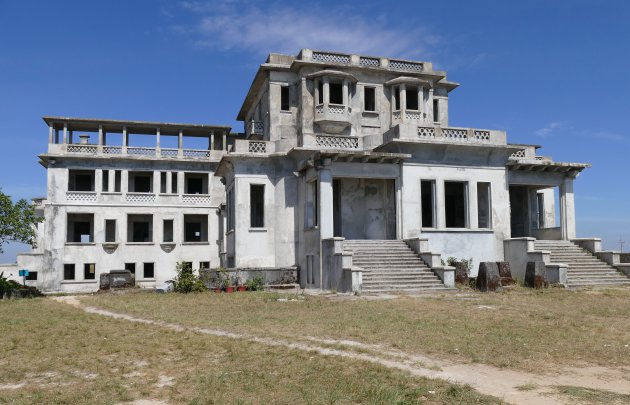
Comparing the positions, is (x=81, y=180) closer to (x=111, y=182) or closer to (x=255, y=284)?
(x=111, y=182)

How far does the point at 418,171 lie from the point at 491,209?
3971 mm

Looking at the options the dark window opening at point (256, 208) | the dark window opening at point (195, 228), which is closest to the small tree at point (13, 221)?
the dark window opening at point (256, 208)

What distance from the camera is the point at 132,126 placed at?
130 feet

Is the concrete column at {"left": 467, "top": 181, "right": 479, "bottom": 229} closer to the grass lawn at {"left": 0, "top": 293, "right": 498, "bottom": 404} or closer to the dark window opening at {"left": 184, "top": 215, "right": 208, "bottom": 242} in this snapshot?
the grass lawn at {"left": 0, "top": 293, "right": 498, "bottom": 404}

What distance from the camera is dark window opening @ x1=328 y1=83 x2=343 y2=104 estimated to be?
31.0 metres

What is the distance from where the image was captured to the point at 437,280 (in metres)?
21.2

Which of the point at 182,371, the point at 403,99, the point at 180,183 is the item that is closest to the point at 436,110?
the point at 403,99

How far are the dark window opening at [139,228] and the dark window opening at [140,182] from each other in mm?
1991

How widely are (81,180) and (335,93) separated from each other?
21.6 metres

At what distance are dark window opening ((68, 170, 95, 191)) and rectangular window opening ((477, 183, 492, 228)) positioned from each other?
2703 centimetres

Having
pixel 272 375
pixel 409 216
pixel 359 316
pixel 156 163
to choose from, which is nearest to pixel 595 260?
pixel 409 216

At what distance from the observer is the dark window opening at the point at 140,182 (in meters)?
41.2

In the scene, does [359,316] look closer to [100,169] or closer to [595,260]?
[595,260]

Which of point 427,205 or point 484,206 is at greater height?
point 427,205
